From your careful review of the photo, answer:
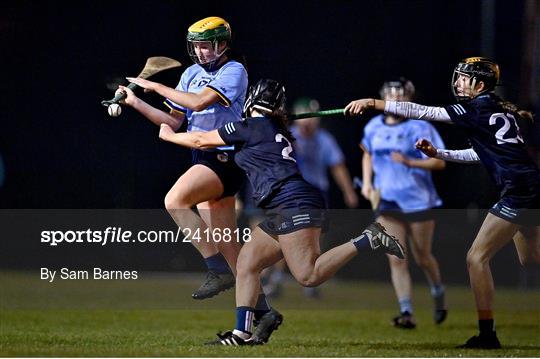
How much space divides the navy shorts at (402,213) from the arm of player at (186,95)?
3430 millimetres

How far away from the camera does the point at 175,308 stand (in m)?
13.1

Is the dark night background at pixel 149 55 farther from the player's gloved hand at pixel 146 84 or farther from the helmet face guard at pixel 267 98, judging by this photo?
the helmet face guard at pixel 267 98

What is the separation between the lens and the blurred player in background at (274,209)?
9633 millimetres

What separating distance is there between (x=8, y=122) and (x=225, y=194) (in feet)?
8.40

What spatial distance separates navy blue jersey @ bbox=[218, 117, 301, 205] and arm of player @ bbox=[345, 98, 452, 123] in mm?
536

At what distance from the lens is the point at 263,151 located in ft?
31.9

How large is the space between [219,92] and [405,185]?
3.55 meters

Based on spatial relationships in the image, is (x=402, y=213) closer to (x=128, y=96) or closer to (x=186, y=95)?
(x=186, y=95)

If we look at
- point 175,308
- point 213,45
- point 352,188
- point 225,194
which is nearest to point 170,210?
point 225,194

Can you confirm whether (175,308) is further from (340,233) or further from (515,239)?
(515,239)

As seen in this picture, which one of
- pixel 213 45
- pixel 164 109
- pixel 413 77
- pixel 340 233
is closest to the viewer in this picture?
pixel 213 45

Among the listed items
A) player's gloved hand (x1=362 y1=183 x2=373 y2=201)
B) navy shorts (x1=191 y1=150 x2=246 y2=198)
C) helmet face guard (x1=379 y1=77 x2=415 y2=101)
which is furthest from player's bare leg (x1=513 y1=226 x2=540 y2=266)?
player's gloved hand (x1=362 y1=183 x2=373 y2=201)

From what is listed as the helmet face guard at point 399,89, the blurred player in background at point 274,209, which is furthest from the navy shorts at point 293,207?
the helmet face guard at point 399,89

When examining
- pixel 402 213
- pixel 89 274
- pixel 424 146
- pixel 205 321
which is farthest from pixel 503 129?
pixel 89 274
